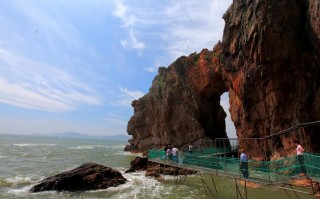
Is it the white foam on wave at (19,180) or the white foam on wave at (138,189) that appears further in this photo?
the white foam on wave at (19,180)

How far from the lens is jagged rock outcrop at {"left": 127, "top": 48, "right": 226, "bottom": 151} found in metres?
50.4

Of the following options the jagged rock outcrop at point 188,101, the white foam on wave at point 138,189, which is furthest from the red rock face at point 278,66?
the jagged rock outcrop at point 188,101

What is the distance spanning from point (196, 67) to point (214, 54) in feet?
15.2

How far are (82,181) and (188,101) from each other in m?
32.1

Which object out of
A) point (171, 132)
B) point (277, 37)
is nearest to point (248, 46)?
point (277, 37)

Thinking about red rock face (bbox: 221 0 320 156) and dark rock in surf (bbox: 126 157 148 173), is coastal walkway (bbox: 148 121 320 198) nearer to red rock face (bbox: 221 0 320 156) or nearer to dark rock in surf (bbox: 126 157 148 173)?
red rock face (bbox: 221 0 320 156)

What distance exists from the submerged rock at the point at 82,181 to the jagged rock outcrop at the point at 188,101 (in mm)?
25442

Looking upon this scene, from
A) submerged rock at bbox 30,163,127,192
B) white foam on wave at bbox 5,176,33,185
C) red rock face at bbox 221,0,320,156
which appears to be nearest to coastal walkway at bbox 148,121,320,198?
submerged rock at bbox 30,163,127,192

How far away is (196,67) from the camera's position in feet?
173

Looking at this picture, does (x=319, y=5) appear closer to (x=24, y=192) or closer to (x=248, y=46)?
(x=248, y=46)

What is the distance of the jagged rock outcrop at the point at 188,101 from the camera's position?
5038cm

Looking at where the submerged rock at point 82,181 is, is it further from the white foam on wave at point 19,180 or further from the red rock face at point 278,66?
the red rock face at point 278,66

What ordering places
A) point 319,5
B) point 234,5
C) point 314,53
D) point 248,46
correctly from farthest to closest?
point 234,5
point 248,46
point 314,53
point 319,5

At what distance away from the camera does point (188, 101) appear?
185ft
